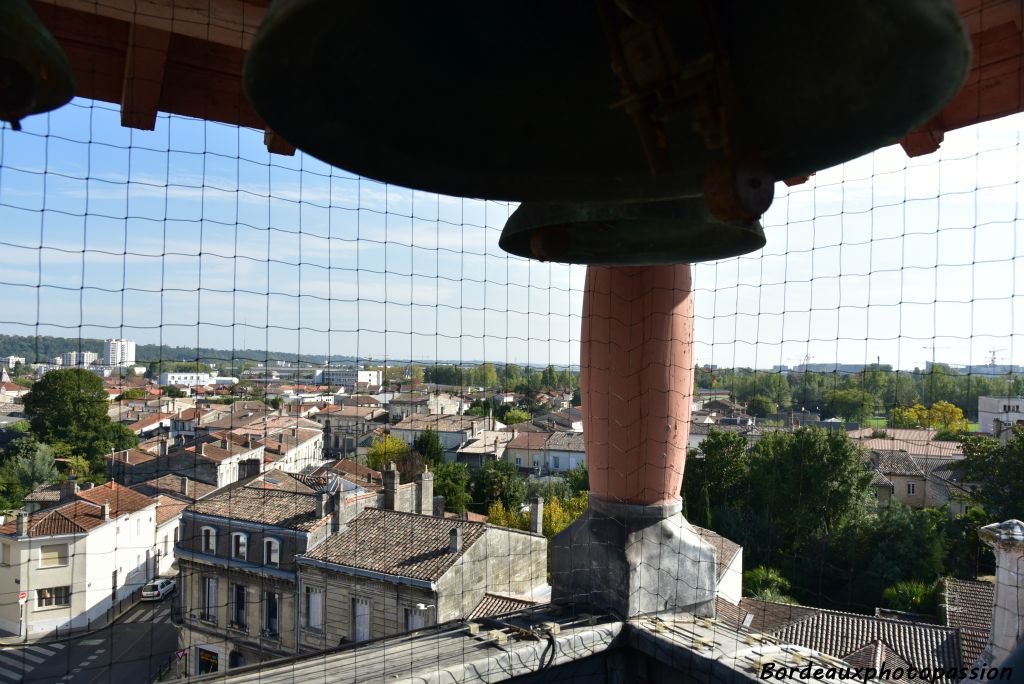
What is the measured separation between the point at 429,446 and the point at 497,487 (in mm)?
4383

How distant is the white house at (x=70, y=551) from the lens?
41.9ft

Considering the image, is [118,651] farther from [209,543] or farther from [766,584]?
[766,584]

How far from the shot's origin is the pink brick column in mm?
2443

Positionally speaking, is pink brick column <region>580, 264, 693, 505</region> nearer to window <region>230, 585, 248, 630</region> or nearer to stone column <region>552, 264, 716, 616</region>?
stone column <region>552, 264, 716, 616</region>

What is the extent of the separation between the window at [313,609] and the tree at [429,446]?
15602 mm

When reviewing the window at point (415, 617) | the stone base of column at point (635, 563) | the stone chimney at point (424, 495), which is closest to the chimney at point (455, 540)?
the window at point (415, 617)

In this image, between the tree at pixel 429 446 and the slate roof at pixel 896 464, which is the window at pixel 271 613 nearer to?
the tree at pixel 429 446

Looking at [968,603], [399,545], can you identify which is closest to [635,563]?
[399,545]

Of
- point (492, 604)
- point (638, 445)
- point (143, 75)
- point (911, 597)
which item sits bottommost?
point (911, 597)

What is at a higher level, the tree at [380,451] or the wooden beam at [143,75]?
the wooden beam at [143,75]

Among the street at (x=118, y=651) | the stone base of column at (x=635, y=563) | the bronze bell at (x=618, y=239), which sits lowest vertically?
the street at (x=118, y=651)

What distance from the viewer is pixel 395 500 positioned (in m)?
15.6

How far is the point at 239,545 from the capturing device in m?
13.2

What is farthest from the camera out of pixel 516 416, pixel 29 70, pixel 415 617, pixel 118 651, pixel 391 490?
pixel 516 416
